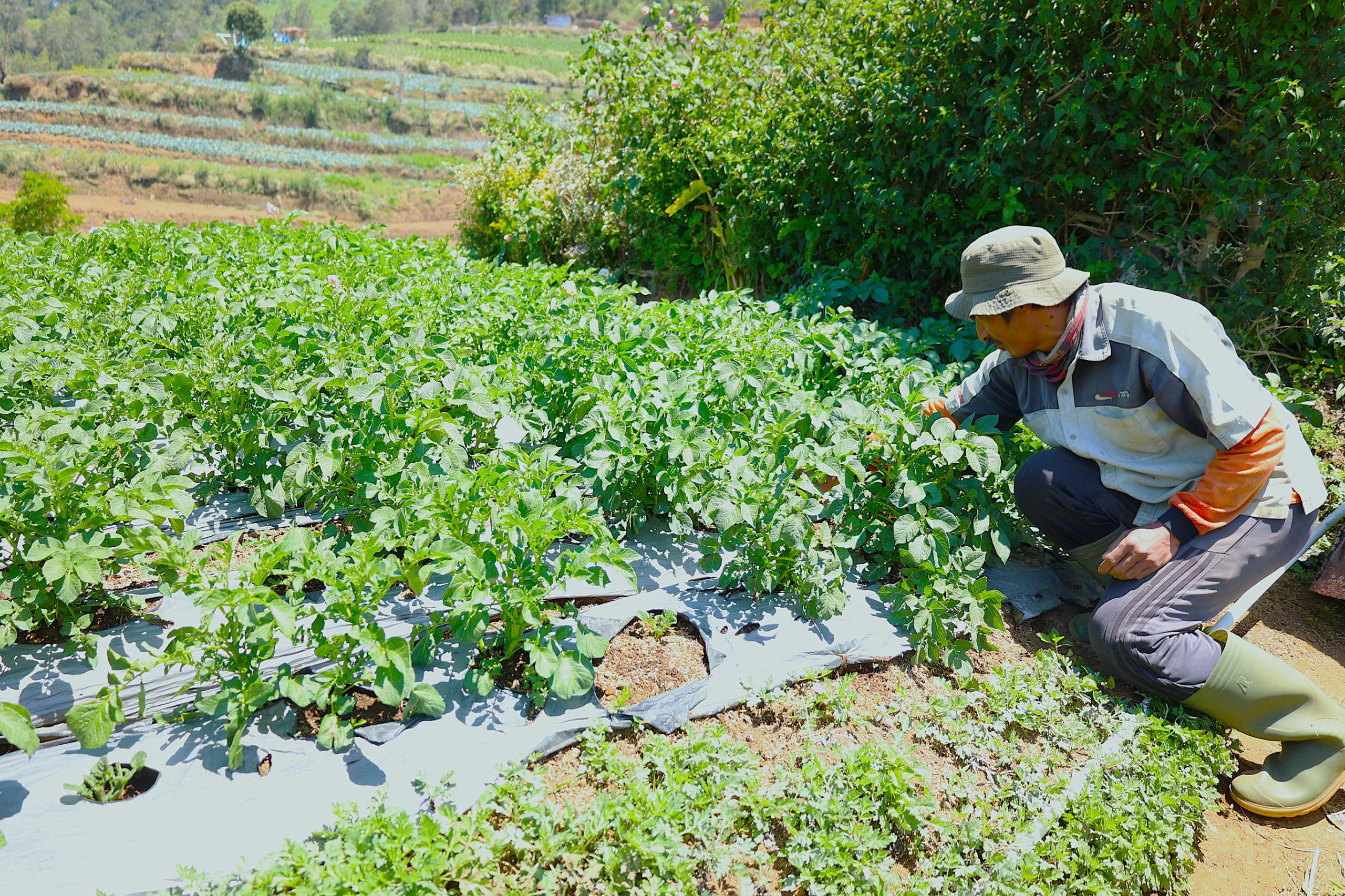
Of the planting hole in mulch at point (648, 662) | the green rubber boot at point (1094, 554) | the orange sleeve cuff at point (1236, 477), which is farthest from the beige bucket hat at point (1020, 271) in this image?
the planting hole in mulch at point (648, 662)

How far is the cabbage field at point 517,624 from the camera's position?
161cm

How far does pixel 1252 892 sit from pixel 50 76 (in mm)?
39069

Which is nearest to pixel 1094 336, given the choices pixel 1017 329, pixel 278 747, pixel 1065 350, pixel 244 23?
pixel 1065 350

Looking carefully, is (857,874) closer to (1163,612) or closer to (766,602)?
(766,602)

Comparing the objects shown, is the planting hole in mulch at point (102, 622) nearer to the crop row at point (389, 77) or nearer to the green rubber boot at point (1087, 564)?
the green rubber boot at point (1087, 564)

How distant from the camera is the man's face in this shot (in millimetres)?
2174

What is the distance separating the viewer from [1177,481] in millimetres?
2193

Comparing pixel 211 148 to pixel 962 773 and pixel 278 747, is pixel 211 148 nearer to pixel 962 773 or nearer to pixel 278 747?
pixel 278 747

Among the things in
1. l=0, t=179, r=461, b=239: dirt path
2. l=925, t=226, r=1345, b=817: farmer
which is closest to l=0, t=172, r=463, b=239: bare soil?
l=0, t=179, r=461, b=239: dirt path

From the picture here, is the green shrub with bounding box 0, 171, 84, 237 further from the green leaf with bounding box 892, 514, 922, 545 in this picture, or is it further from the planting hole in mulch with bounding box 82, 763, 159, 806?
the green leaf with bounding box 892, 514, 922, 545

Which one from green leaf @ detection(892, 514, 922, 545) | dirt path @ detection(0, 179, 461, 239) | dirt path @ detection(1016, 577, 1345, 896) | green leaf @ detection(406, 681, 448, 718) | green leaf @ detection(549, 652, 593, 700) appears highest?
dirt path @ detection(0, 179, 461, 239)

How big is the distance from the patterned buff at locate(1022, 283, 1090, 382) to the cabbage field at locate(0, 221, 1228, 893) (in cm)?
29

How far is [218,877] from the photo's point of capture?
57.3 inches

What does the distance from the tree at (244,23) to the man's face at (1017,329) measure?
5168 cm
